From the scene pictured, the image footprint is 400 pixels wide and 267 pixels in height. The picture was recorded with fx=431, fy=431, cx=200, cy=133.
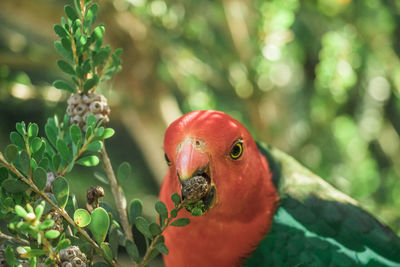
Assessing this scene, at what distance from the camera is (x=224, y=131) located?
958 millimetres

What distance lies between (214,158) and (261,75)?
0.87m

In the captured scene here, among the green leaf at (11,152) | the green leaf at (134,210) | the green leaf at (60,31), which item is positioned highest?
the green leaf at (60,31)

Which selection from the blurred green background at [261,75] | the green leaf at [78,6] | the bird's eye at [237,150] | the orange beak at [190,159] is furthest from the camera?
the blurred green background at [261,75]

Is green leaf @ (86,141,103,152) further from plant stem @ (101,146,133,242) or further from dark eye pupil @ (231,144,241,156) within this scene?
dark eye pupil @ (231,144,241,156)

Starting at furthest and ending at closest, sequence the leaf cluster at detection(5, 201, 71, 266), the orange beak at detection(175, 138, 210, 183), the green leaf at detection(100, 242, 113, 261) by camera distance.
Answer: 1. the orange beak at detection(175, 138, 210, 183)
2. the green leaf at detection(100, 242, 113, 261)
3. the leaf cluster at detection(5, 201, 71, 266)

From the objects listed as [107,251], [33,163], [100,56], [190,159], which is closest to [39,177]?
[33,163]

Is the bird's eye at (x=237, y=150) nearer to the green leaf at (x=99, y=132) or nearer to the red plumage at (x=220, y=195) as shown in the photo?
the red plumage at (x=220, y=195)

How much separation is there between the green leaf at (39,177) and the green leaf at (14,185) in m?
0.02

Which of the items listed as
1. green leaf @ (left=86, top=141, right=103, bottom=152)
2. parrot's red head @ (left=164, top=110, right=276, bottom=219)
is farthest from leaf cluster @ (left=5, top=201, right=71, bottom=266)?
parrot's red head @ (left=164, top=110, right=276, bottom=219)

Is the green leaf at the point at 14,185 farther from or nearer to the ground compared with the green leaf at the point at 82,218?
farther from the ground

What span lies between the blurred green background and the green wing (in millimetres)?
477

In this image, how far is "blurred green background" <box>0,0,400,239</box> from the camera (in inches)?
66.7

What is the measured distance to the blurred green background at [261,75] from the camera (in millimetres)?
1695

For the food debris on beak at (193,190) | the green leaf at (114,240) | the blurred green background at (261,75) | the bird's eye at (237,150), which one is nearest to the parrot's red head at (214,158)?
the bird's eye at (237,150)
